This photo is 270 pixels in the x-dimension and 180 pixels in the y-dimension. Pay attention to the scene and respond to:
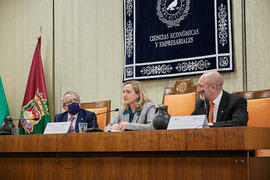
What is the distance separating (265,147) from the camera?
2.06 m

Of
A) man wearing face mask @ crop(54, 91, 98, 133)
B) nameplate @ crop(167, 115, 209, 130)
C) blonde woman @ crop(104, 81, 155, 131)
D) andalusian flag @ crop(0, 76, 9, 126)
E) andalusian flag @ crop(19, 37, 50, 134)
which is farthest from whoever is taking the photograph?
andalusian flag @ crop(0, 76, 9, 126)

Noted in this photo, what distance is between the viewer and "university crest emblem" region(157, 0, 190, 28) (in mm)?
4637

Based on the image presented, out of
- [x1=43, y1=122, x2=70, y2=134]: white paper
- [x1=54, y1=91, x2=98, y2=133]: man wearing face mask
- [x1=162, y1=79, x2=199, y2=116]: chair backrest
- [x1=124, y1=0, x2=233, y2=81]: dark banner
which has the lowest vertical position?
[x1=43, y1=122, x2=70, y2=134]: white paper

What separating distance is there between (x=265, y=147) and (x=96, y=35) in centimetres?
370

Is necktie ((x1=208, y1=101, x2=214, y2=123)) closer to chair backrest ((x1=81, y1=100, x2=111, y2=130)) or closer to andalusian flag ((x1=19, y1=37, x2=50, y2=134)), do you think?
chair backrest ((x1=81, y1=100, x2=111, y2=130))

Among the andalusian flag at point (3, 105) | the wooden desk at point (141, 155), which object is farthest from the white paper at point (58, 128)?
the andalusian flag at point (3, 105)

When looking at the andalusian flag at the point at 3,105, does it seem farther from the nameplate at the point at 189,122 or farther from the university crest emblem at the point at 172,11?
the nameplate at the point at 189,122

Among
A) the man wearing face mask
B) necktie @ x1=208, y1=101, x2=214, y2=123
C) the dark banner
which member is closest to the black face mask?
the man wearing face mask

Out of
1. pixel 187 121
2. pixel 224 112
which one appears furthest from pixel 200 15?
pixel 187 121

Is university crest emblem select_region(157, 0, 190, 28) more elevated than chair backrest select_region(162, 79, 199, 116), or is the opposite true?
university crest emblem select_region(157, 0, 190, 28)

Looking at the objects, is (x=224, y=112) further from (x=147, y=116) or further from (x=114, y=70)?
(x=114, y=70)

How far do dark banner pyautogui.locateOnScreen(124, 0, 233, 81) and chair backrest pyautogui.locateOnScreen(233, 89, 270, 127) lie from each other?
0.98m

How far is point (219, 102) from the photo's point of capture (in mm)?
3154

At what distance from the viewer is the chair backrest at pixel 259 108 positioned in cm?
315
